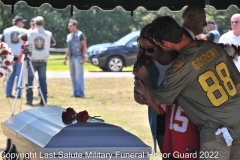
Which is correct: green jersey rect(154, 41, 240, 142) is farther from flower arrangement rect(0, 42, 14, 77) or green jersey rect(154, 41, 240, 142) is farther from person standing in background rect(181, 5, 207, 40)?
flower arrangement rect(0, 42, 14, 77)

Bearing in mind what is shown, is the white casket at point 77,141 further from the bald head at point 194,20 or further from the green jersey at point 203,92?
the bald head at point 194,20

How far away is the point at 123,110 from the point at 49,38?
218 cm

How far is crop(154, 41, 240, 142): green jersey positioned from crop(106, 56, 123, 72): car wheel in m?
16.6

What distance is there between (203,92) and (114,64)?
664 inches

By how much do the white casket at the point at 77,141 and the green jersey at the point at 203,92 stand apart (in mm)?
386

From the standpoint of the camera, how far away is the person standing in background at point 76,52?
12859mm

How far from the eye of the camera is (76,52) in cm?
1296

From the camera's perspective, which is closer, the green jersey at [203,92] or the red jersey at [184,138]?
the green jersey at [203,92]

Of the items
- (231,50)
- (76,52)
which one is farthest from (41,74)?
(231,50)

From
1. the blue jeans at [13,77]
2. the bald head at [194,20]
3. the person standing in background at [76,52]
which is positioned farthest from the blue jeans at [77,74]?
the bald head at [194,20]

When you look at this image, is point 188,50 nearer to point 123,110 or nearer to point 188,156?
point 188,156

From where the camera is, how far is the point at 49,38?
11.5 m

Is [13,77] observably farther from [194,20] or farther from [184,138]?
[184,138]

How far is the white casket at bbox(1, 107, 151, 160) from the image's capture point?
3.37 metres
